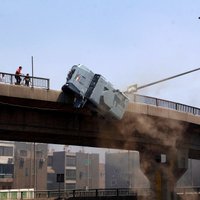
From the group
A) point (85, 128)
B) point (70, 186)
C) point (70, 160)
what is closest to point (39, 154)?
point (70, 186)

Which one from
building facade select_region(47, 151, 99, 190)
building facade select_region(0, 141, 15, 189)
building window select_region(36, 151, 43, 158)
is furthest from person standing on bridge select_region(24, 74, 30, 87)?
building facade select_region(47, 151, 99, 190)

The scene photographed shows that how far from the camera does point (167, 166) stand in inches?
1516

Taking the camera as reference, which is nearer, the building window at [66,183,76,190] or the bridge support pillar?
the bridge support pillar

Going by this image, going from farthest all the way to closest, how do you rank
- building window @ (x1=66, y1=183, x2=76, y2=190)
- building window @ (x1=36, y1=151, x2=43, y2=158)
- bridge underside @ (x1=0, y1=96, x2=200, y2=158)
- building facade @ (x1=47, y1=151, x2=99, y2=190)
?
building facade @ (x1=47, y1=151, x2=99, y2=190), building window @ (x1=66, y1=183, x2=76, y2=190), building window @ (x1=36, y1=151, x2=43, y2=158), bridge underside @ (x1=0, y1=96, x2=200, y2=158)

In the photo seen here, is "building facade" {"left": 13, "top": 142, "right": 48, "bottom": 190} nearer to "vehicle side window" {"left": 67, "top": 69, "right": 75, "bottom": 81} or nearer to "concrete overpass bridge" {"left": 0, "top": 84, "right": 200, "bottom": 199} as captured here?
"concrete overpass bridge" {"left": 0, "top": 84, "right": 200, "bottom": 199}

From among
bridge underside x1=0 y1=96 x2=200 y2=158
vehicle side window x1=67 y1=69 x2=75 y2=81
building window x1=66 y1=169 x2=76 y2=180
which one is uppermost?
vehicle side window x1=67 y1=69 x2=75 y2=81

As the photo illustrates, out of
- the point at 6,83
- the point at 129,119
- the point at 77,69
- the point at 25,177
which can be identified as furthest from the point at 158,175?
the point at 25,177

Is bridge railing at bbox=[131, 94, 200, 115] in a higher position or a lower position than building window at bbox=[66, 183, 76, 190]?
higher

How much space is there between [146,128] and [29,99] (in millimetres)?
11727

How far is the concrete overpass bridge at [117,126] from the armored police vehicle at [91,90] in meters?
0.68

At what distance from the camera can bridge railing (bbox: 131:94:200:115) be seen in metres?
30.4

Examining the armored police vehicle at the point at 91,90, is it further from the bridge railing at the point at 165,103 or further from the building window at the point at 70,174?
the building window at the point at 70,174

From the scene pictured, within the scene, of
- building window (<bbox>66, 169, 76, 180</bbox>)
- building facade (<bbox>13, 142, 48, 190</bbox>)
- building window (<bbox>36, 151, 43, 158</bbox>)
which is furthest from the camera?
building window (<bbox>66, 169, 76, 180</bbox>)

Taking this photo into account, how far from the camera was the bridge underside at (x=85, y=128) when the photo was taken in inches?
970
